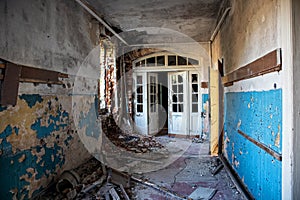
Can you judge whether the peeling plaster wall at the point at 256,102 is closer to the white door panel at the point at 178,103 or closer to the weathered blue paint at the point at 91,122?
the weathered blue paint at the point at 91,122

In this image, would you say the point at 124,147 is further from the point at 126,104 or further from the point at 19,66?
the point at 19,66

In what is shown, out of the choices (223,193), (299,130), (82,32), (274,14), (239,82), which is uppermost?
(82,32)

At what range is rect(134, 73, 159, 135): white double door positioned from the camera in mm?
7918

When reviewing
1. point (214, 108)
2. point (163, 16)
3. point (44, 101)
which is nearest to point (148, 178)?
point (44, 101)

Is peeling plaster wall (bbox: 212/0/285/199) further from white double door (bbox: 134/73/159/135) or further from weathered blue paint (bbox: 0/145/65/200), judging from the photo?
white double door (bbox: 134/73/159/135)

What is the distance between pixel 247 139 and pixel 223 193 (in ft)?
2.79

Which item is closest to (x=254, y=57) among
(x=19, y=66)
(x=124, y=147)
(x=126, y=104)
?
(x=19, y=66)

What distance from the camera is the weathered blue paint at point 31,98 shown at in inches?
105

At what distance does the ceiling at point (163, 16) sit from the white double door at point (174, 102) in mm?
1449

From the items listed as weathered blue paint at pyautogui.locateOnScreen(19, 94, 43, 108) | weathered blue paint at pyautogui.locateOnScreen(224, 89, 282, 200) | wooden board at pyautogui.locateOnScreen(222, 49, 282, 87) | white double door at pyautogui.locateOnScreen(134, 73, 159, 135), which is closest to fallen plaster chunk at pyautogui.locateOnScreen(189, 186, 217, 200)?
weathered blue paint at pyautogui.locateOnScreen(224, 89, 282, 200)

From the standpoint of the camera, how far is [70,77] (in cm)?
377

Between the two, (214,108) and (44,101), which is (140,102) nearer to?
(214,108)

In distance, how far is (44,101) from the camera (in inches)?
119

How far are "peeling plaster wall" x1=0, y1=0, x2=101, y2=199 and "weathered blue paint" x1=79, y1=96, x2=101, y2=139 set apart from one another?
18 millimetres
